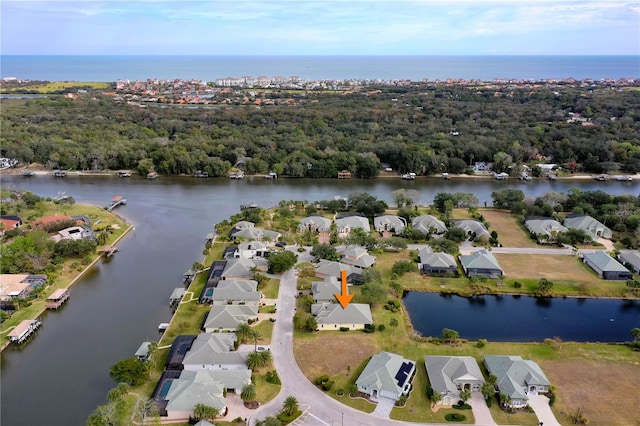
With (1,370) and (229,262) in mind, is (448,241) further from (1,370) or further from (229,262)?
(1,370)

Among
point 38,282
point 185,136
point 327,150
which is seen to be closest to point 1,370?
point 38,282

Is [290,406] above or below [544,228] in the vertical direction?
below

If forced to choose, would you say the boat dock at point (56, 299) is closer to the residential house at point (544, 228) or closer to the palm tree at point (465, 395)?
the palm tree at point (465, 395)

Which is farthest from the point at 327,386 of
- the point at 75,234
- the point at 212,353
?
the point at 75,234

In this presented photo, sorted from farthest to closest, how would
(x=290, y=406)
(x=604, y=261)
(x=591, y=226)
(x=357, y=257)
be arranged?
(x=591, y=226) → (x=357, y=257) → (x=604, y=261) → (x=290, y=406)

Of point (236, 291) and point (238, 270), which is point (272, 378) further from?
point (238, 270)

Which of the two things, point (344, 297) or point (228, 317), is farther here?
point (344, 297)
